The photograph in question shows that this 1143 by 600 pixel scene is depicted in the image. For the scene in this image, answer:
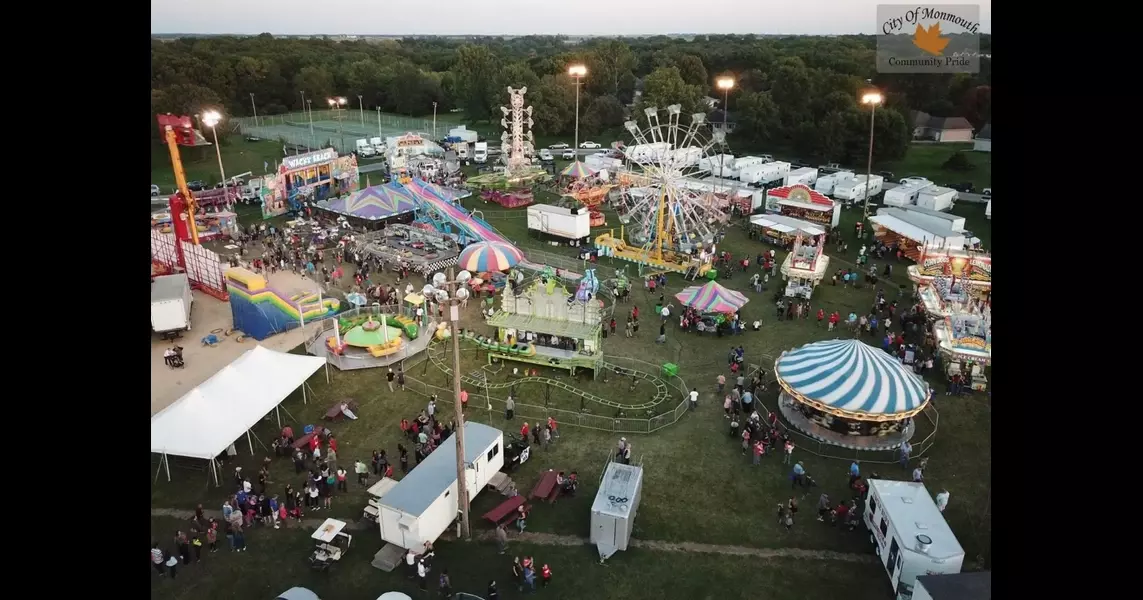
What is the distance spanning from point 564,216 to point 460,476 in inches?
942

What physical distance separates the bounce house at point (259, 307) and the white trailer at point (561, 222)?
15.6 m

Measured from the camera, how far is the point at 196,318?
89.7 ft

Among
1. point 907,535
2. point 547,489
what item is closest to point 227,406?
point 547,489

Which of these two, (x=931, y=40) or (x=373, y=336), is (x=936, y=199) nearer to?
(x=931, y=40)

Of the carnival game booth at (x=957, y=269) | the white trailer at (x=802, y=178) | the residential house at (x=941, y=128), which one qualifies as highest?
the residential house at (x=941, y=128)

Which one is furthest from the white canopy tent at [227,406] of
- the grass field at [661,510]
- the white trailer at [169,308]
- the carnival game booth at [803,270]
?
the carnival game booth at [803,270]

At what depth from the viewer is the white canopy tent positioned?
17.5 m

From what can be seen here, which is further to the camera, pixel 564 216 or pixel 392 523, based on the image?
pixel 564 216

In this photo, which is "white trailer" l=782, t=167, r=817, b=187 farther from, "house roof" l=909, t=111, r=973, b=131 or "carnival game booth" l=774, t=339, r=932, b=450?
"carnival game booth" l=774, t=339, r=932, b=450

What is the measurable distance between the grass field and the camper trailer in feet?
1.72

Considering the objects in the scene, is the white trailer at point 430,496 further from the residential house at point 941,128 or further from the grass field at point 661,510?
the residential house at point 941,128

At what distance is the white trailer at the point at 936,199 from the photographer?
133 ft
